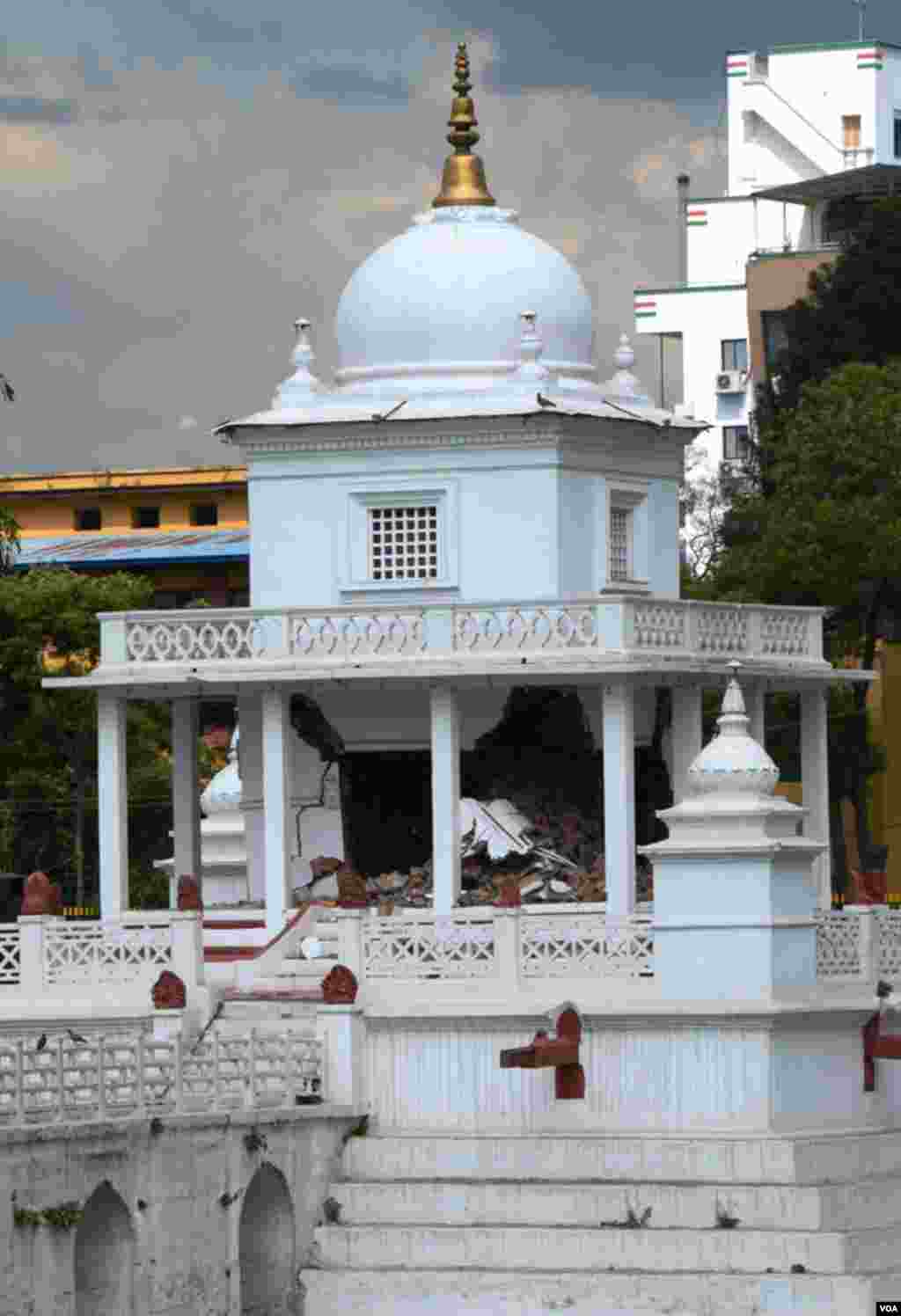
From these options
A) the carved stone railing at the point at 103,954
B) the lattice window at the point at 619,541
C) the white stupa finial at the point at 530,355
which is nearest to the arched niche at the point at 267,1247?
the carved stone railing at the point at 103,954

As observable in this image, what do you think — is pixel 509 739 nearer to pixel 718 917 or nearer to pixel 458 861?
pixel 458 861

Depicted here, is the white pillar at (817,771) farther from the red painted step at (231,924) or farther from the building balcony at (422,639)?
the red painted step at (231,924)

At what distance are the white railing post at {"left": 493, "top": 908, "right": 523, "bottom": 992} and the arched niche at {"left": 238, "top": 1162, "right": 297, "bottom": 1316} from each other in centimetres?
334

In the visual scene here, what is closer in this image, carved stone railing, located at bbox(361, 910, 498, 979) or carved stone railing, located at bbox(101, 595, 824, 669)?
carved stone railing, located at bbox(361, 910, 498, 979)

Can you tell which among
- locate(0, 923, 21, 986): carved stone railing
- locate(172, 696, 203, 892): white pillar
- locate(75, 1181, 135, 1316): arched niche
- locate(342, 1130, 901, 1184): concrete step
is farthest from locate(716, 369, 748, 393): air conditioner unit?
locate(75, 1181, 135, 1316): arched niche

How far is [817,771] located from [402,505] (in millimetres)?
5467

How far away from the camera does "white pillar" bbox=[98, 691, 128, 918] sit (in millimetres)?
49719

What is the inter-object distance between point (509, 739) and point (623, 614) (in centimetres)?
298

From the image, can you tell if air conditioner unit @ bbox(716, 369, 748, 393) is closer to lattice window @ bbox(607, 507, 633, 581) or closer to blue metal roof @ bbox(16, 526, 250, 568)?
blue metal roof @ bbox(16, 526, 250, 568)

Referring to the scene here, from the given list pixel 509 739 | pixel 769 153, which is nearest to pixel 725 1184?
pixel 509 739

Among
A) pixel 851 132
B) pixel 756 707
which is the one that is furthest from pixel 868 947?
pixel 851 132

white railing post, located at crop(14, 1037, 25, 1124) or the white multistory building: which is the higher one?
the white multistory building

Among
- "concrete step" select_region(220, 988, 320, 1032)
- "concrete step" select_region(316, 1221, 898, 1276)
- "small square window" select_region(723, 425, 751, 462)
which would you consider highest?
"small square window" select_region(723, 425, 751, 462)

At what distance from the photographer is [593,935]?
148 feet
